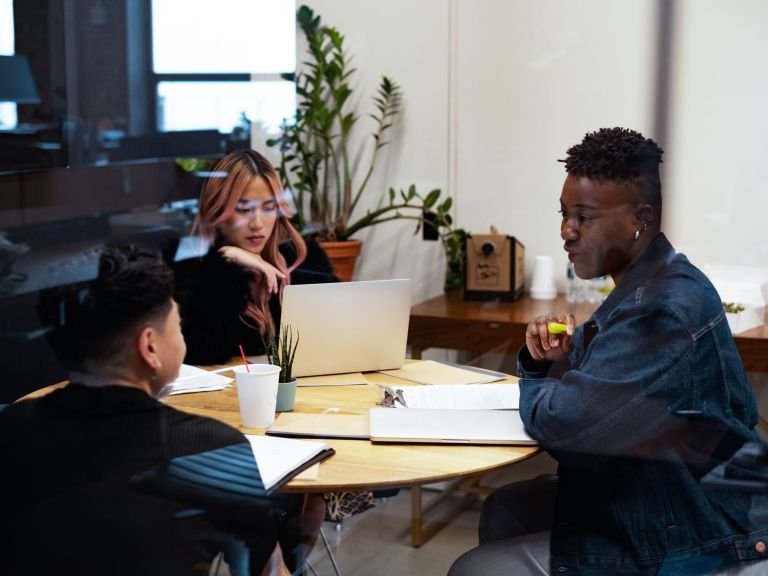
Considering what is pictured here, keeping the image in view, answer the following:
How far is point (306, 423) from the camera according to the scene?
182 cm

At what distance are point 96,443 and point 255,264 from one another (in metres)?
0.74

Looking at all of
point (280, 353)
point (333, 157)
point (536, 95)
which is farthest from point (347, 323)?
point (536, 95)

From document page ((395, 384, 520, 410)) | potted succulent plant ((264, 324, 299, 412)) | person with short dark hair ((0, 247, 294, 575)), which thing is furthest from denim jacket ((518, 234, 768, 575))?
person with short dark hair ((0, 247, 294, 575))

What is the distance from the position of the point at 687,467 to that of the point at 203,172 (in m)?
1.12

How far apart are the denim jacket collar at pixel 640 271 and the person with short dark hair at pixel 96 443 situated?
2.89 ft

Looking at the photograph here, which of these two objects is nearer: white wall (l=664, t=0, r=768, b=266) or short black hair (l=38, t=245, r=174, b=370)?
short black hair (l=38, t=245, r=174, b=370)

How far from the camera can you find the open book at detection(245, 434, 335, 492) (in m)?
1.52

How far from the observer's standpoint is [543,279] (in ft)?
8.90

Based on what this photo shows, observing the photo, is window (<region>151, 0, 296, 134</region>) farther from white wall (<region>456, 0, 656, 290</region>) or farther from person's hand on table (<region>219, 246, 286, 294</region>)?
white wall (<region>456, 0, 656, 290</region>)

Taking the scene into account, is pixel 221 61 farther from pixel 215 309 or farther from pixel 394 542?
pixel 394 542

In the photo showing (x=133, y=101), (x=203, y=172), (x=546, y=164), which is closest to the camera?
(x=133, y=101)

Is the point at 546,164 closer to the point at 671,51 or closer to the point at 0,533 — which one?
the point at 671,51

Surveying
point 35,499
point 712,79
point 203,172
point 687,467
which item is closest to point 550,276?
point 712,79

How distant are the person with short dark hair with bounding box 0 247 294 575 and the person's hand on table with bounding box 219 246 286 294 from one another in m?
0.45
